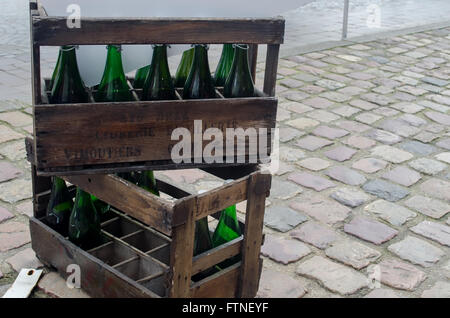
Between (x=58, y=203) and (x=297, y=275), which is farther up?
(x=58, y=203)

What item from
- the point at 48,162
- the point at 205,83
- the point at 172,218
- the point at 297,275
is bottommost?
the point at 297,275

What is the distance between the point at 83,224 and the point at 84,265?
19 centimetres

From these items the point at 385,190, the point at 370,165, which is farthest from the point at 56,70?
the point at 370,165

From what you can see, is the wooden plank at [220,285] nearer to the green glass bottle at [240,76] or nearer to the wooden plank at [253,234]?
the wooden plank at [253,234]

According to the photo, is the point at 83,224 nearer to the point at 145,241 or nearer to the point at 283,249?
the point at 145,241

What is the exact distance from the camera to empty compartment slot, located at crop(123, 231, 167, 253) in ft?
8.10

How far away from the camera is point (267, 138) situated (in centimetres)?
222

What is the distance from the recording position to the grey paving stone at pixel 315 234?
9.73 ft

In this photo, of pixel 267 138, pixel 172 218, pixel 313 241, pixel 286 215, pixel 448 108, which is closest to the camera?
pixel 172 218

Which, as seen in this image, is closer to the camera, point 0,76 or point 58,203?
point 58,203

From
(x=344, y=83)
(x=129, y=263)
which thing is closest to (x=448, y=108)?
(x=344, y=83)

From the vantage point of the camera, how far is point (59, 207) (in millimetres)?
2514

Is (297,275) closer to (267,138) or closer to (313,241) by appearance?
(313,241)

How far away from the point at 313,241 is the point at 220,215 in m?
0.65
